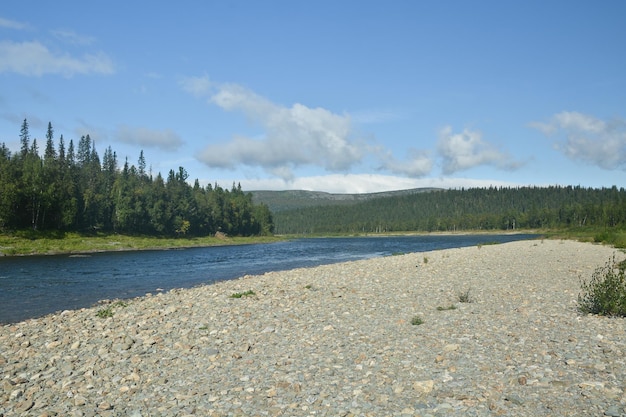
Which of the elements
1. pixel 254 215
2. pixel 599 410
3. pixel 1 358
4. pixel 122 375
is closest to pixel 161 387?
pixel 122 375

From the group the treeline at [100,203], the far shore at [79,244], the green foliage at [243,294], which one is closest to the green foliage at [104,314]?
the green foliage at [243,294]

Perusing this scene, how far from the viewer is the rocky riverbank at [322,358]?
8.91m

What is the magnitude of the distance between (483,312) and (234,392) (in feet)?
36.6

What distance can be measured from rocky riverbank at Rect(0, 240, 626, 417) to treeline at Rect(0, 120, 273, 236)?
8018 centimetres

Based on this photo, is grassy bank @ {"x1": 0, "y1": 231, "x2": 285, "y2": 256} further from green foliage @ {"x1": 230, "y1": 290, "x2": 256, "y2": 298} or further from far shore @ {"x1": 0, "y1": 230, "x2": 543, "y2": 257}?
green foliage @ {"x1": 230, "y1": 290, "x2": 256, "y2": 298}

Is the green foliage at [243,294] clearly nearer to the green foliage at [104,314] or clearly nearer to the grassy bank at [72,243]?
the green foliage at [104,314]

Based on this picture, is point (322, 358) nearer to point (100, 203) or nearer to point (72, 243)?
point (72, 243)

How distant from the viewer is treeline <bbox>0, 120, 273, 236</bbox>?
86812mm

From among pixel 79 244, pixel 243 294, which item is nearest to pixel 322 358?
pixel 243 294

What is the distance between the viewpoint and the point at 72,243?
81.6m

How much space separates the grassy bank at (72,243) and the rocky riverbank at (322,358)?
62279 mm

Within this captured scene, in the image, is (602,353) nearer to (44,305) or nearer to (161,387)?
(161,387)

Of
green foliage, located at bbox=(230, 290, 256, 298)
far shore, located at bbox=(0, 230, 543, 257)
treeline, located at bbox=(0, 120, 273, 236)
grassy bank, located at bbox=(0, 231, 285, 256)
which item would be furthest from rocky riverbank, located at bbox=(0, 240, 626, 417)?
treeline, located at bbox=(0, 120, 273, 236)

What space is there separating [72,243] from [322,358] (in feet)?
276
